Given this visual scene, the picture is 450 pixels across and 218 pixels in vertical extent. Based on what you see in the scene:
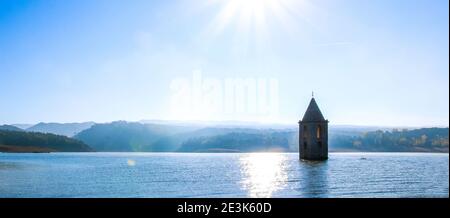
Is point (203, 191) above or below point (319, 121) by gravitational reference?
below

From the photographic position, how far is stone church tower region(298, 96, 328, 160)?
339 ft

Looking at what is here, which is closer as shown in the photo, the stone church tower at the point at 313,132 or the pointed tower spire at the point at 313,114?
the pointed tower spire at the point at 313,114

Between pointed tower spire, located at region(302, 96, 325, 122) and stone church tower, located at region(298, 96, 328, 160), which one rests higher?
pointed tower spire, located at region(302, 96, 325, 122)

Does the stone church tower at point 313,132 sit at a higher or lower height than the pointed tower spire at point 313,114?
lower

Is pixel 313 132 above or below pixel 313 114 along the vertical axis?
below

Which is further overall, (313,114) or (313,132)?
(313,132)

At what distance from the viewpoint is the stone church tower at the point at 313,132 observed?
103m

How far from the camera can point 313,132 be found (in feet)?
341

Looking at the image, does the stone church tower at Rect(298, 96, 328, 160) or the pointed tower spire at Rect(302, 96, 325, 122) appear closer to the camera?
the pointed tower spire at Rect(302, 96, 325, 122)
